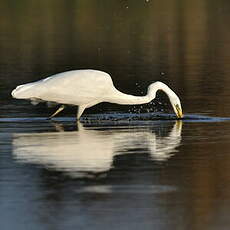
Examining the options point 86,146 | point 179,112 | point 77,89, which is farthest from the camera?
point 179,112

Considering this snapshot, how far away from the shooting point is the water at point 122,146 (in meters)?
10.7

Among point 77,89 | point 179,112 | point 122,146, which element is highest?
point 77,89

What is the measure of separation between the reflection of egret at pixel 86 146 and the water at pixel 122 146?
0.01 meters

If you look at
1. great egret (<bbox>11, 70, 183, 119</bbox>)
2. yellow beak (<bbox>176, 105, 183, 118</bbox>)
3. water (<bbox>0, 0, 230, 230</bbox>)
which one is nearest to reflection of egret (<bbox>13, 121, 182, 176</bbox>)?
water (<bbox>0, 0, 230, 230</bbox>)

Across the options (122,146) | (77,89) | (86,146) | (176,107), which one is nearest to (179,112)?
(176,107)

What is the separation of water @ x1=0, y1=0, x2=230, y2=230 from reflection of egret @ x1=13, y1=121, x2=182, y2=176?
1 cm

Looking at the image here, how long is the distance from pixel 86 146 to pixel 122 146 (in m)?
0.46

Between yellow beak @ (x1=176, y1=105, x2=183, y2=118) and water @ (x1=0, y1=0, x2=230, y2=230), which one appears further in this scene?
yellow beak @ (x1=176, y1=105, x2=183, y2=118)

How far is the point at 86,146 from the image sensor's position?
48.3 ft

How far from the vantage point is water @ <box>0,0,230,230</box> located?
1070cm

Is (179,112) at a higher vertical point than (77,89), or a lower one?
lower

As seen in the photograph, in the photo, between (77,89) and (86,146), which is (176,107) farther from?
(86,146)

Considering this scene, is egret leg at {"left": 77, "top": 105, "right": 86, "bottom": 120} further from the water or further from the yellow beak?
the yellow beak

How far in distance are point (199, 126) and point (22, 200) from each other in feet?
20.3
